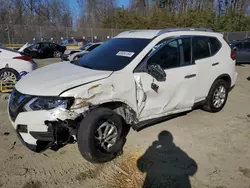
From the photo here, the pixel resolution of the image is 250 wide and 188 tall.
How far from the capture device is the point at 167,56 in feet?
12.6

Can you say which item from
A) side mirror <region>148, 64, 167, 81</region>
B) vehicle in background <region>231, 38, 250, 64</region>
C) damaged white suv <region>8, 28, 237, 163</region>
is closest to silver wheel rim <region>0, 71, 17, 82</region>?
damaged white suv <region>8, 28, 237, 163</region>

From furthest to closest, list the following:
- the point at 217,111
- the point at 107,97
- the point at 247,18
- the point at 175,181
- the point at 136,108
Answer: the point at 247,18 < the point at 217,111 < the point at 136,108 < the point at 107,97 < the point at 175,181

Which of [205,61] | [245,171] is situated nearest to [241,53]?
[205,61]

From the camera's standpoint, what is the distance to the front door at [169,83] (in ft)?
11.6

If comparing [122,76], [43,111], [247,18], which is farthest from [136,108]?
[247,18]

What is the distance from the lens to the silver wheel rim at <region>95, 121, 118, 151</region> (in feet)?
10.1

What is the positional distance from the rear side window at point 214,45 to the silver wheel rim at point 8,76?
5.43m

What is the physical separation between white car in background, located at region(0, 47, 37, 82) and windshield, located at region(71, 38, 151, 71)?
357cm

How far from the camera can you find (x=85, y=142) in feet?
9.47

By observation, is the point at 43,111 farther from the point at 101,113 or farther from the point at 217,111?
the point at 217,111

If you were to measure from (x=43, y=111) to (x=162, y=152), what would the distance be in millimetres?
1806

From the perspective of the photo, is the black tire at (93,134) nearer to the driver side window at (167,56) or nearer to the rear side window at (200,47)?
the driver side window at (167,56)

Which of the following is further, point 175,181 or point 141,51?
point 141,51

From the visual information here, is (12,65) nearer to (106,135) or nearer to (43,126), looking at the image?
(43,126)
